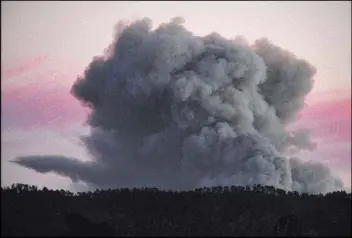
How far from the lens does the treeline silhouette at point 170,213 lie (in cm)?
7944

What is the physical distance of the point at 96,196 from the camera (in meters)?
100

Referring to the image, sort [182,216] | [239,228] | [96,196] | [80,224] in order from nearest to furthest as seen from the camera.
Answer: [80,224] → [239,228] → [182,216] → [96,196]

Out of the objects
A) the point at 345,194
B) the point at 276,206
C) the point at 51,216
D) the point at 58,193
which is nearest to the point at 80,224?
the point at 51,216

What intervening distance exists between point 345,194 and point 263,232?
15.1m

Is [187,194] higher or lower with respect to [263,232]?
higher

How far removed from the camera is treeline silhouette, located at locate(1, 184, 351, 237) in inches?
3127

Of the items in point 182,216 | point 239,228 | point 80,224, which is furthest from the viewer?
point 182,216

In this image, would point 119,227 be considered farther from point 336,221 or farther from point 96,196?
point 336,221

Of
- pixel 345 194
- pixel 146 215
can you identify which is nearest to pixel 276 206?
pixel 345 194

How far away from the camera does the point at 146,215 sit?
298 ft

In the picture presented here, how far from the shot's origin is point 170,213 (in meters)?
92.7

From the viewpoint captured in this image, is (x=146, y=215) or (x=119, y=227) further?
(x=146, y=215)

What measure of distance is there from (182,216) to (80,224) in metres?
15.3

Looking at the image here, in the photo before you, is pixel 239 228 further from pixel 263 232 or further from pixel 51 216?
pixel 51 216
